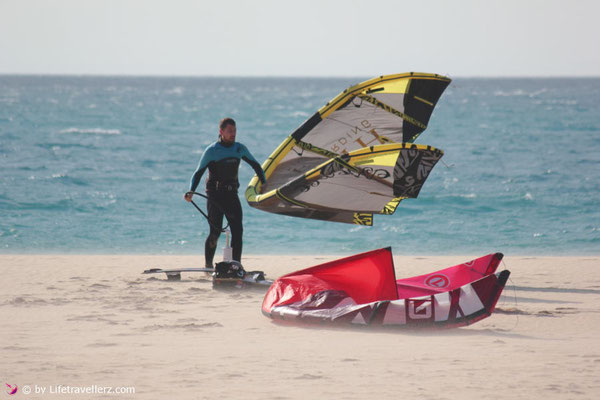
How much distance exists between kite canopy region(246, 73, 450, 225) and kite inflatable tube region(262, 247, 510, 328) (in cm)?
245

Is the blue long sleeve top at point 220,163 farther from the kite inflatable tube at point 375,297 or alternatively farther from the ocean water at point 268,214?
the ocean water at point 268,214

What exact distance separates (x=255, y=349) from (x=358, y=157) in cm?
422

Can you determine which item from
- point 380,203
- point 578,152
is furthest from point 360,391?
point 578,152

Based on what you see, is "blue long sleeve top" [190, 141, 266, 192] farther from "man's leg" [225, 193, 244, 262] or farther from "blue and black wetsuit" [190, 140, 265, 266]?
"man's leg" [225, 193, 244, 262]

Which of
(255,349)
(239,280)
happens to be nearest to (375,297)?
(255,349)

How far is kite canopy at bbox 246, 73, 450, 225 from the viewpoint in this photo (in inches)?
417

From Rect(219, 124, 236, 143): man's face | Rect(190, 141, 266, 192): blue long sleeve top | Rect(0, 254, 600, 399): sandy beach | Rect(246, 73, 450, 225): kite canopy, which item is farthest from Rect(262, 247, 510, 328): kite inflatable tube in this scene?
Rect(246, 73, 450, 225): kite canopy

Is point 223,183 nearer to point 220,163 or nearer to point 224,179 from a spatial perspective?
point 224,179

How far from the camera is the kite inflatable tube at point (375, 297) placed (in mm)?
7438

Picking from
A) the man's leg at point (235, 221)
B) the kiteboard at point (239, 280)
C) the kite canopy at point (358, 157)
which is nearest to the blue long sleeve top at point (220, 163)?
the man's leg at point (235, 221)

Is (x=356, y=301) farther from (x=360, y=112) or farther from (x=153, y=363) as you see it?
(x=360, y=112)

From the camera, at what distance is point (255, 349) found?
6.91 m

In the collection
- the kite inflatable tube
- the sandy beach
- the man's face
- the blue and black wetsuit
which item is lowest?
the sandy beach

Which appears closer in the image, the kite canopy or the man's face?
the man's face
